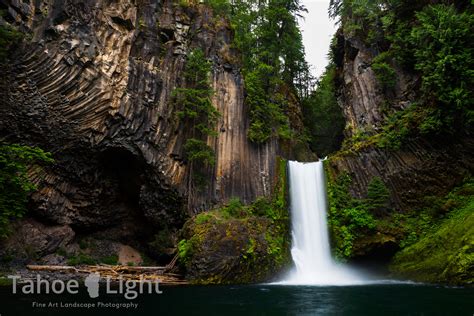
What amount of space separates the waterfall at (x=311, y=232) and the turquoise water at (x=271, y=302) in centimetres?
639

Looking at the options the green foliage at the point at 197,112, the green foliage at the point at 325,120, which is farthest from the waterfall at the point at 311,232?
the green foliage at the point at 325,120

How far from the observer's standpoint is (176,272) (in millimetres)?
18359

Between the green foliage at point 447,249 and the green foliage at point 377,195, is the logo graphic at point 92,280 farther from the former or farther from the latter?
the green foliage at point 377,195

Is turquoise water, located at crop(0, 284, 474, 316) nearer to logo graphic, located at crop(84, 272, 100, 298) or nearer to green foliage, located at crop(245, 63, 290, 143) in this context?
logo graphic, located at crop(84, 272, 100, 298)

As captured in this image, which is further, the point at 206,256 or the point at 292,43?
the point at 292,43

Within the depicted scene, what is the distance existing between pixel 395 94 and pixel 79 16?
21.9m

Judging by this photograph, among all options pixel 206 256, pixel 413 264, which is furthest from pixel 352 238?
pixel 206 256

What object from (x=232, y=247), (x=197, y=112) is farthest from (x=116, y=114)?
(x=232, y=247)

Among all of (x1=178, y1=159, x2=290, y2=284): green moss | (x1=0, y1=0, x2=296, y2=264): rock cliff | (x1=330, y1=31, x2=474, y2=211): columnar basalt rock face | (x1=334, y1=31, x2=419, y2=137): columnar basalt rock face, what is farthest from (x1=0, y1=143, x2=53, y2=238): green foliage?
(x1=334, y1=31, x2=419, y2=137): columnar basalt rock face

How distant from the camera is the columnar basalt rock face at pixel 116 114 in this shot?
1708 cm

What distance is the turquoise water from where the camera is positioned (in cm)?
892

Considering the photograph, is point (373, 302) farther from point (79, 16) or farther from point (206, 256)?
point (79, 16)

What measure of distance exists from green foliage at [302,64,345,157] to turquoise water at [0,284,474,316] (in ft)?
72.7

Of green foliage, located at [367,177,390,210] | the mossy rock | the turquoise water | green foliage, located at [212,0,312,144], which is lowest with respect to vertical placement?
the turquoise water
